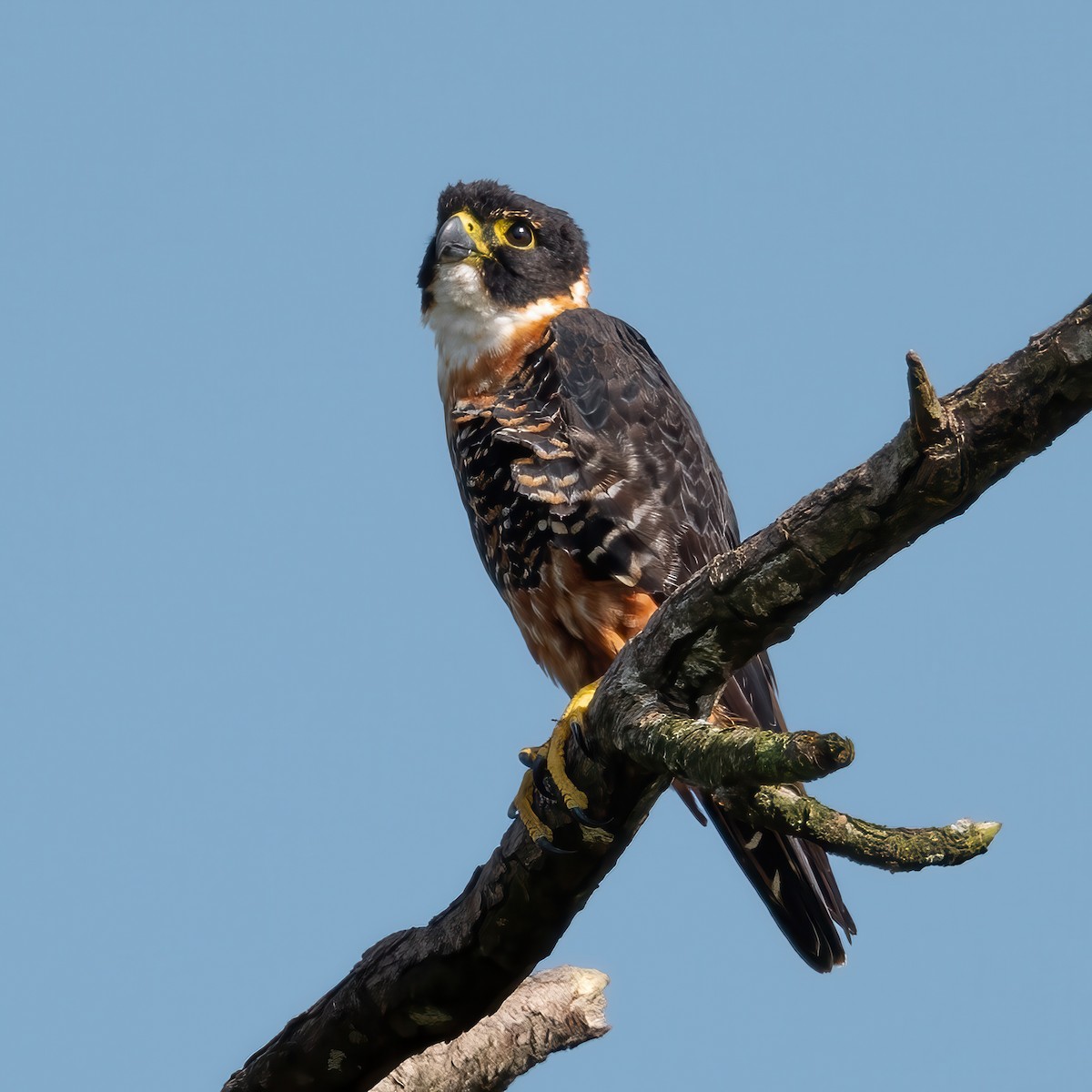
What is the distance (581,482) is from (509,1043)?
1813mm

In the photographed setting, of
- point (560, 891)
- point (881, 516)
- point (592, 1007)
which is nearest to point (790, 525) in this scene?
point (881, 516)

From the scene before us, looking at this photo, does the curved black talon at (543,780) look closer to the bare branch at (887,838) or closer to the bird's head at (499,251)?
the bare branch at (887,838)

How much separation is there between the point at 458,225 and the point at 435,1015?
2875mm

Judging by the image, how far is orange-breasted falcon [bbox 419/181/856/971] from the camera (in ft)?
14.1

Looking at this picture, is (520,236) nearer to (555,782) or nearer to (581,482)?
(581,482)

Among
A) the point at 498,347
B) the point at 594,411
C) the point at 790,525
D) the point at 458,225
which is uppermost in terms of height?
the point at 458,225

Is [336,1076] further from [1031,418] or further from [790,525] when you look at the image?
[1031,418]

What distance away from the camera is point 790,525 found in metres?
2.88

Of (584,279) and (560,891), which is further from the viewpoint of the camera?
(584,279)

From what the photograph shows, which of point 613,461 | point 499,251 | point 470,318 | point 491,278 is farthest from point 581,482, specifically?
point 499,251

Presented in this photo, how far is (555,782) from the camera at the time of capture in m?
3.56

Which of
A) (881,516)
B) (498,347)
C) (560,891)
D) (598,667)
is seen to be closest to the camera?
(881,516)

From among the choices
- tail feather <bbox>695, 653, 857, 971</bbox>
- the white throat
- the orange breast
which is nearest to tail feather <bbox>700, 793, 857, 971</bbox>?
tail feather <bbox>695, 653, 857, 971</bbox>

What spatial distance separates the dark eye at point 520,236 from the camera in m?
5.29
